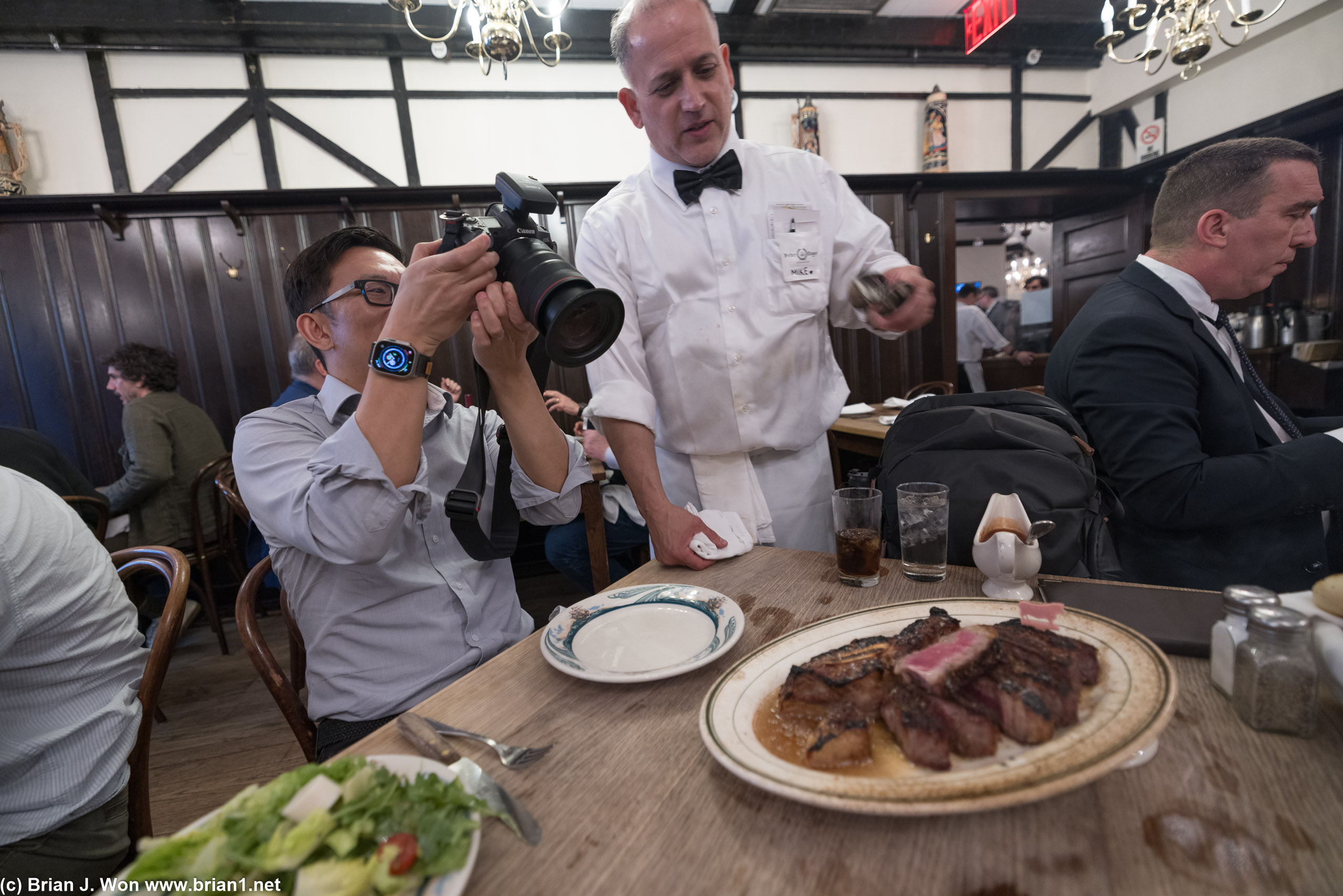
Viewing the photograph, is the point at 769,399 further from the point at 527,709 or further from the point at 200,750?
the point at 200,750

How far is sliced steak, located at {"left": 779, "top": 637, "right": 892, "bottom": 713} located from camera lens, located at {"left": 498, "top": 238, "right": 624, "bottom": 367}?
0.52m

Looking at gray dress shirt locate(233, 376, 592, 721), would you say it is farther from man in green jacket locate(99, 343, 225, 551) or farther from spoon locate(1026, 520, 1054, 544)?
man in green jacket locate(99, 343, 225, 551)

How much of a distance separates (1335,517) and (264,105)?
616cm

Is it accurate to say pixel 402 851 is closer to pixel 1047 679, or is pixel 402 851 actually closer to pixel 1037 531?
pixel 1047 679

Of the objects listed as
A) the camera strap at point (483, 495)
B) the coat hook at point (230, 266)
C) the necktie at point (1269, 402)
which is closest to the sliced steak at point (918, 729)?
the camera strap at point (483, 495)

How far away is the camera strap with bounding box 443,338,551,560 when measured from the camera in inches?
44.0

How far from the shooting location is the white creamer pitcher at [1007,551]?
93cm

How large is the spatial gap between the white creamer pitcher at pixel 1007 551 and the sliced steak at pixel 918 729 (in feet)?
1.35

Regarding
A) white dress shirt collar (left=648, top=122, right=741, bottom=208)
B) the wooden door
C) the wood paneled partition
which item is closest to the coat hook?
the wood paneled partition

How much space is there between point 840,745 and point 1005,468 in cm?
78

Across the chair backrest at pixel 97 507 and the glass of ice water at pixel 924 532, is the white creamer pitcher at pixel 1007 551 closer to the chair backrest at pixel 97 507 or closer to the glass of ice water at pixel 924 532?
the glass of ice water at pixel 924 532

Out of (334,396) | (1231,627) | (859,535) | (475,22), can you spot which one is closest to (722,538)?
(859,535)

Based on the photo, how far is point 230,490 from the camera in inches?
127

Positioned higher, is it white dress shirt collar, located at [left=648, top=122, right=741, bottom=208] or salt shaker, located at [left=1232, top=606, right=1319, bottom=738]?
white dress shirt collar, located at [left=648, top=122, right=741, bottom=208]
